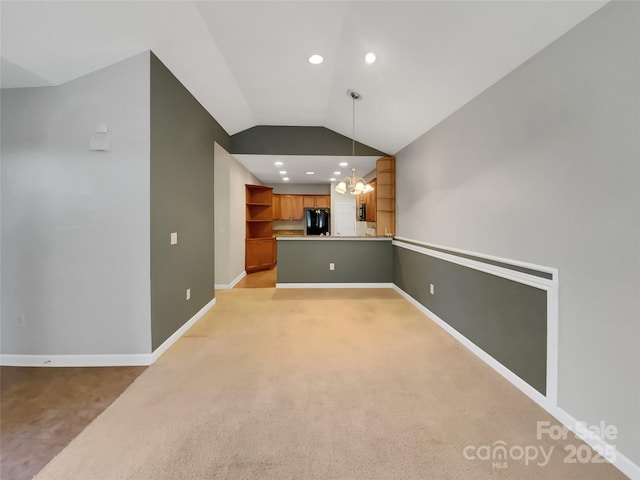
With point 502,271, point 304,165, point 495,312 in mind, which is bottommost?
point 495,312

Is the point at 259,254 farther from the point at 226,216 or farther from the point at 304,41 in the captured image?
the point at 304,41

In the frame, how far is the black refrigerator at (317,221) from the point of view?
27.2 ft

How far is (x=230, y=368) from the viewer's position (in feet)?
7.92

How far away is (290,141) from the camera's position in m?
4.95

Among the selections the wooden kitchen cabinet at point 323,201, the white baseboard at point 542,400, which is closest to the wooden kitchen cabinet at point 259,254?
the wooden kitchen cabinet at point 323,201

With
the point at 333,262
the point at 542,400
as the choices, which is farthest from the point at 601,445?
the point at 333,262

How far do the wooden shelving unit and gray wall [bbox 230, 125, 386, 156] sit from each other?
5.82ft

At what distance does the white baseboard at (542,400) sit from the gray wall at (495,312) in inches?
1.7

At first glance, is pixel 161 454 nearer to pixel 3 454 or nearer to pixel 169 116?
pixel 3 454

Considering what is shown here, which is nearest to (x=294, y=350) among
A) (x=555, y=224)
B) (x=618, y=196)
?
(x=555, y=224)

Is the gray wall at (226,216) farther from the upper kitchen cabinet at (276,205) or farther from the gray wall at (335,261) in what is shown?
the upper kitchen cabinet at (276,205)

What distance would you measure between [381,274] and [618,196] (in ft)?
12.7

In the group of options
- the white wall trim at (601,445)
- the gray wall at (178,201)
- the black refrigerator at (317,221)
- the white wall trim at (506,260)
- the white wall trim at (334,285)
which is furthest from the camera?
the black refrigerator at (317,221)

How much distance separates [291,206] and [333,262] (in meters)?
4.02
